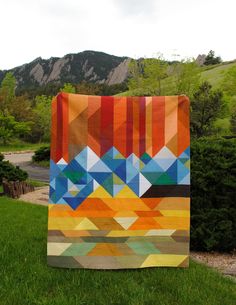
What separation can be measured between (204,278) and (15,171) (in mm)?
12813

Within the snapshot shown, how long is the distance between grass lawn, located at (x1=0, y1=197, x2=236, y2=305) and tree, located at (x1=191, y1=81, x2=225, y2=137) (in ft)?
113

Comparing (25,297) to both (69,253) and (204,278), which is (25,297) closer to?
(69,253)

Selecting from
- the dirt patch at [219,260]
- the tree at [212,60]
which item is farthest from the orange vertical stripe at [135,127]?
the tree at [212,60]

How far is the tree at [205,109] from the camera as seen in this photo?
128 feet

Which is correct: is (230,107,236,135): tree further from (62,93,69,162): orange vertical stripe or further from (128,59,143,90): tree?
(62,93,69,162): orange vertical stripe

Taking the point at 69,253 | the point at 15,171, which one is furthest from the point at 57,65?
A: the point at 69,253

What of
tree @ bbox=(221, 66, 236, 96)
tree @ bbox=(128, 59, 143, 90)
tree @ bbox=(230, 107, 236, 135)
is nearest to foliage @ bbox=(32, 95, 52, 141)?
tree @ bbox=(128, 59, 143, 90)

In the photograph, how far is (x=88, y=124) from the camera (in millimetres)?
4516

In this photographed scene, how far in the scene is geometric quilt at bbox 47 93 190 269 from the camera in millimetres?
4465

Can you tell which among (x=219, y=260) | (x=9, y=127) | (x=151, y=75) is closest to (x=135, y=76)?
(x=151, y=75)

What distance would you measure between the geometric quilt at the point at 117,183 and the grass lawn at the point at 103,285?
218mm

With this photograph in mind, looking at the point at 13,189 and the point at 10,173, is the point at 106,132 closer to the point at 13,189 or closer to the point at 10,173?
the point at 13,189

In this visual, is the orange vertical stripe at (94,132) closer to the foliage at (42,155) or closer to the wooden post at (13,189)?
the wooden post at (13,189)

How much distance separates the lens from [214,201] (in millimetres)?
5906
